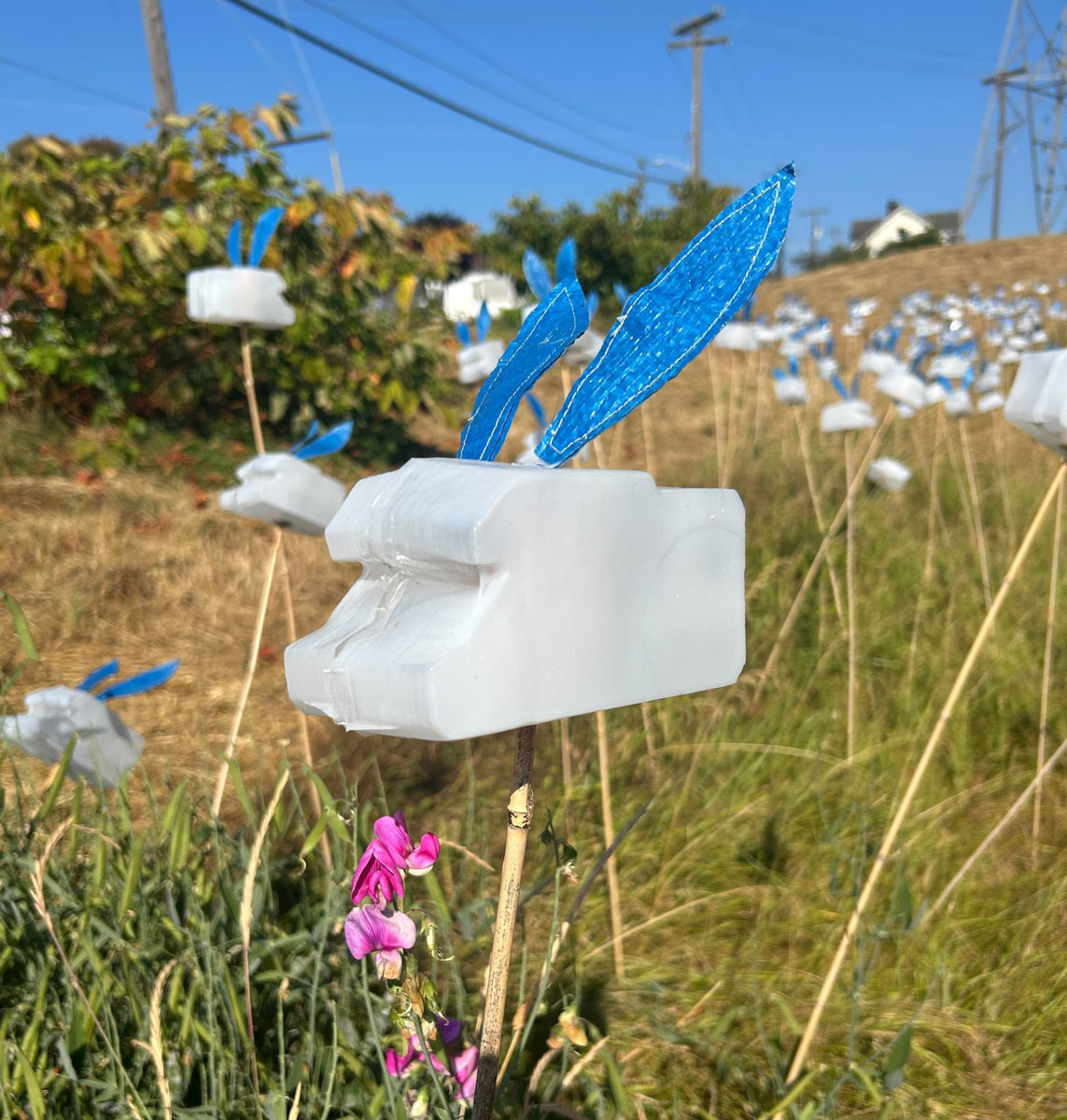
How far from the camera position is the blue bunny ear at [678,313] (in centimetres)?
50

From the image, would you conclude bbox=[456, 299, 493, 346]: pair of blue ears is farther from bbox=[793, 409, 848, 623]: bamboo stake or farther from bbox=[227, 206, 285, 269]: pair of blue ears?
bbox=[793, 409, 848, 623]: bamboo stake

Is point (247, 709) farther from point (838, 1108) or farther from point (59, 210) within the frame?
point (59, 210)

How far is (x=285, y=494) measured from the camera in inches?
42.8

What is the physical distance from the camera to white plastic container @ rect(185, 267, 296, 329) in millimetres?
1330

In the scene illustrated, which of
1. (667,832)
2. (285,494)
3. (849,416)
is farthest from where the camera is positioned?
(849,416)

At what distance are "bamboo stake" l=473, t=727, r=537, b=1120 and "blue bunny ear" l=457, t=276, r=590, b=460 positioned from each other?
177 millimetres

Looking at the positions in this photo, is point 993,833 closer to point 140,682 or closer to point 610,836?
point 610,836

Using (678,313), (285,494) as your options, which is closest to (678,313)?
(678,313)

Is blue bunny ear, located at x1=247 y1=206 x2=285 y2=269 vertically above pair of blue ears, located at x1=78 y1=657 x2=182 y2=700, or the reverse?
blue bunny ear, located at x1=247 y1=206 x2=285 y2=269

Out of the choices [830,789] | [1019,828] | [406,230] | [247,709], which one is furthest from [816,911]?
[406,230]

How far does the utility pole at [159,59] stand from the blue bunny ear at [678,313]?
5.11m

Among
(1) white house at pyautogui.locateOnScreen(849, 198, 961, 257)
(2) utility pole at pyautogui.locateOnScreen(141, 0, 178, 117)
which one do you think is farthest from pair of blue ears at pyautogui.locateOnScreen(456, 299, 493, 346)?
(1) white house at pyautogui.locateOnScreen(849, 198, 961, 257)

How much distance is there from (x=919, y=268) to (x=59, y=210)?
9.23m

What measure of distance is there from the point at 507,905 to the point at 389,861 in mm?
81
